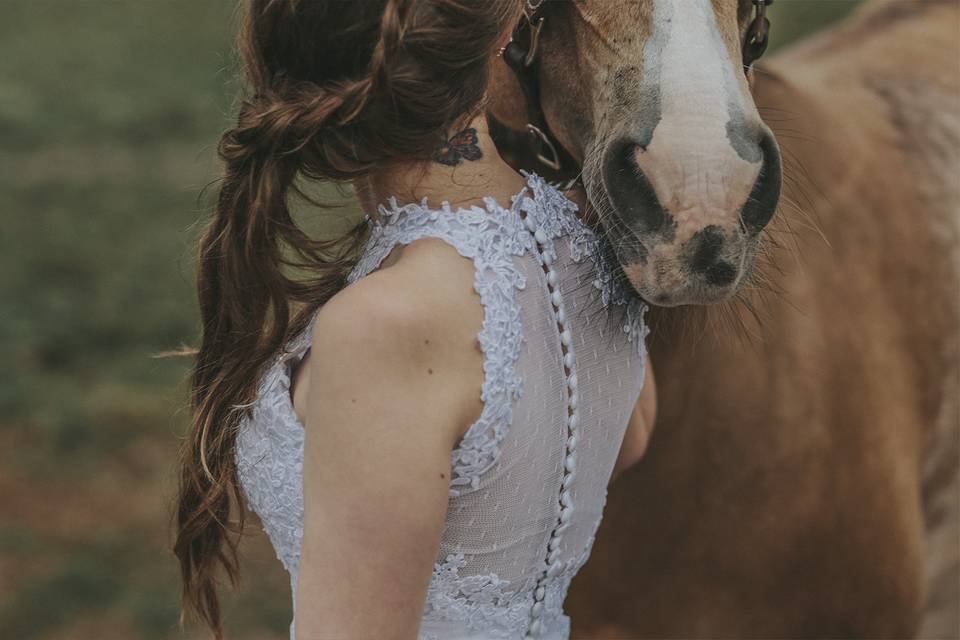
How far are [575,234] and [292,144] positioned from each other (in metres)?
0.33

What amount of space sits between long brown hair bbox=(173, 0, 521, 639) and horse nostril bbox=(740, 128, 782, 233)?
0.96ft

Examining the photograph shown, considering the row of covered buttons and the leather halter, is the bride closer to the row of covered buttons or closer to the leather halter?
the row of covered buttons

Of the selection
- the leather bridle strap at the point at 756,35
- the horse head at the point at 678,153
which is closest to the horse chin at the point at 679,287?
the horse head at the point at 678,153

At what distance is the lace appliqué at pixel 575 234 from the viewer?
1271 millimetres

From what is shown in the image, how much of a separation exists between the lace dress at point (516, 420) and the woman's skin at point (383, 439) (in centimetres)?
5

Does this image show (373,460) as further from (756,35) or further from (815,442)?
(815,442)

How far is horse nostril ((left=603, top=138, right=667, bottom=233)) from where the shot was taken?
1.14m

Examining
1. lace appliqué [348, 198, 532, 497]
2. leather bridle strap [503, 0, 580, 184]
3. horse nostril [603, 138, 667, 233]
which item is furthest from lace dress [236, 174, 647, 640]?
leather bridle strap [503, 0, 580, 184]

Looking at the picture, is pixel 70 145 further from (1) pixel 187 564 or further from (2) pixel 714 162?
(2) pixel 714 162

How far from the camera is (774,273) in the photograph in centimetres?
204

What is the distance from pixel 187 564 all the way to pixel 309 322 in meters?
0.40

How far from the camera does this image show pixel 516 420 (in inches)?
45.8

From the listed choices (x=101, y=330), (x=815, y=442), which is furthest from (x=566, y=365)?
(x=101, y=330)

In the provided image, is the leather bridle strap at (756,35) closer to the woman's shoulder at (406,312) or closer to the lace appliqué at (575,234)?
the lace appliqué at (575,234)
